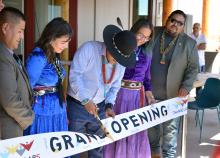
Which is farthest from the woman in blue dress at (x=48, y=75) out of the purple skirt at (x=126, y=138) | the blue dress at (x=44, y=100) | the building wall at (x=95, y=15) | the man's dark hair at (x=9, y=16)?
the building wall at (x=95, y=15)

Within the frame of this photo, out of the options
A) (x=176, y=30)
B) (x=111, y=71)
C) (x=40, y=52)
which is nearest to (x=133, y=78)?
(x=111, y=71)

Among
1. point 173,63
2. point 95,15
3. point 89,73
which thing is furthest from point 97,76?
point 95,15

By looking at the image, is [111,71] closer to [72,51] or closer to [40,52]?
[40,52]

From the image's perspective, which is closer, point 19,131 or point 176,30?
point 19,131

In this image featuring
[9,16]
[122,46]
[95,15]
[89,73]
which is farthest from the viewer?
[95,15]

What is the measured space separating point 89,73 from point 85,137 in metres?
0.52

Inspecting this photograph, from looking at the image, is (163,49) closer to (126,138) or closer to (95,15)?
(126,138)

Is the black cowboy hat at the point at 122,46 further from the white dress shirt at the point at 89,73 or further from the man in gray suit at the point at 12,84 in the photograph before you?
the man in gray suit at the point at 12,84

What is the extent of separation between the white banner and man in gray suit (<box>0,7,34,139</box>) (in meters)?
0.11

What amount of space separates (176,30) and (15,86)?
2.05 meters

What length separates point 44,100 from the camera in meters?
2.93

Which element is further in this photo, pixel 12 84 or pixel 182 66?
pixel 182 66

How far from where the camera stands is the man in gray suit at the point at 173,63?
4.05 metres

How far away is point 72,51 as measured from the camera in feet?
21.7
